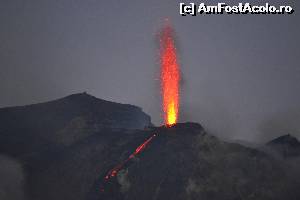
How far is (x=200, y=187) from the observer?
289 feet

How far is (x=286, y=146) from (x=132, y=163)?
4470 cm

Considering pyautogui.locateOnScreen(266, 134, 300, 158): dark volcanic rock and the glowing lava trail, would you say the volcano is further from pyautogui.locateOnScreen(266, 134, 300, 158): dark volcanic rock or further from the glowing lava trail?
pyautogui.locateOnScreen(266, 134, 300, 158): dark volcanic rock

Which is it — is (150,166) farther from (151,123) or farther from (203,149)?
(151,123)

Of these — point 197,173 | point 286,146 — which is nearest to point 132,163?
point 197,173

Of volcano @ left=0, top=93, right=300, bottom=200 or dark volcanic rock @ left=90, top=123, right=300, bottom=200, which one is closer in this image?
dark volcanic rock @ left=90, top=123, right=300, bottom=200

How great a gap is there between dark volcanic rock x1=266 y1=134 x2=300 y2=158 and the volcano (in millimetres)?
9897

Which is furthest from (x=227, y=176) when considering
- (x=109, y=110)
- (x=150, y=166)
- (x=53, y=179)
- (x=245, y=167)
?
(x=109, y=110)

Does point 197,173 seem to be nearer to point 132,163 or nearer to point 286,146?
point 132,163

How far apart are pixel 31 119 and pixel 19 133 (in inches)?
321

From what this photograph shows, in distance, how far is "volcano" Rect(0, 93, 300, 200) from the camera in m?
88.8

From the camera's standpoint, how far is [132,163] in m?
96.0

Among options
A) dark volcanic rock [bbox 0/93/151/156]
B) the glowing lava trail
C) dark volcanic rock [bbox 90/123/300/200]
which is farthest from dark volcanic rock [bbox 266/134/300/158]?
dark volcanic rock [bbox 0/93/151/156]

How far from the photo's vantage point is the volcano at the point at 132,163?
88.8 m

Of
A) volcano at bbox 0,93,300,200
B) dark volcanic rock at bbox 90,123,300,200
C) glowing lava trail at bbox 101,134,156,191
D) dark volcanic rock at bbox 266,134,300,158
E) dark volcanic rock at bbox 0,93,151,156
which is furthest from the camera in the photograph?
dark volcanic rock at bbox 0,93,151,156
